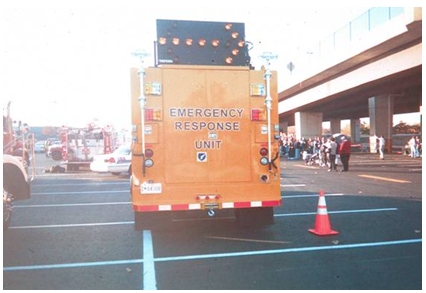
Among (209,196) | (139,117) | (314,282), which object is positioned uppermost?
(139,117)

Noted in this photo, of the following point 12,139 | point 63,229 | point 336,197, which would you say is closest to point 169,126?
point 63,229

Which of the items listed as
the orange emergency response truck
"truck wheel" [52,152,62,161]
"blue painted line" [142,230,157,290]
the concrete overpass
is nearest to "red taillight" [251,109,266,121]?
the orange emergency response truck

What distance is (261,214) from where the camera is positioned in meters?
7.29

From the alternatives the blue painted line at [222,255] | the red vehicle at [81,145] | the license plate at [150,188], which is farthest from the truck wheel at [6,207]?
the red vehicle at [81,145]

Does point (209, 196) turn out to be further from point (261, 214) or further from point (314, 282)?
point (314, 282)

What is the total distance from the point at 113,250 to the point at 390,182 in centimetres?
1025

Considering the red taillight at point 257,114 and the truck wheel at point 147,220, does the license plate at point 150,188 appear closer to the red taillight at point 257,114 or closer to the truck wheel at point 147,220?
the truck wheel at point 147,220

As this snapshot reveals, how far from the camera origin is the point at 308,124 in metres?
45.0

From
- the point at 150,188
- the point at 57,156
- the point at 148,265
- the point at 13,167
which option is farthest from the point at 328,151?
the point at 57,156

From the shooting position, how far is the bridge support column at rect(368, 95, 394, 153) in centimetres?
3756

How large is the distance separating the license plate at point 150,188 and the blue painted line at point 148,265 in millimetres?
759

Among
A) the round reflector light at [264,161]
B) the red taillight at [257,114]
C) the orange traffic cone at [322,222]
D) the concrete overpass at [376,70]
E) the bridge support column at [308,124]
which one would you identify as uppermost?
the concrete overpass at [376,70]

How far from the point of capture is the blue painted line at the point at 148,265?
472 centimetres

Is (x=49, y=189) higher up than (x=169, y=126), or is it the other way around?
(x=169, y=126)
